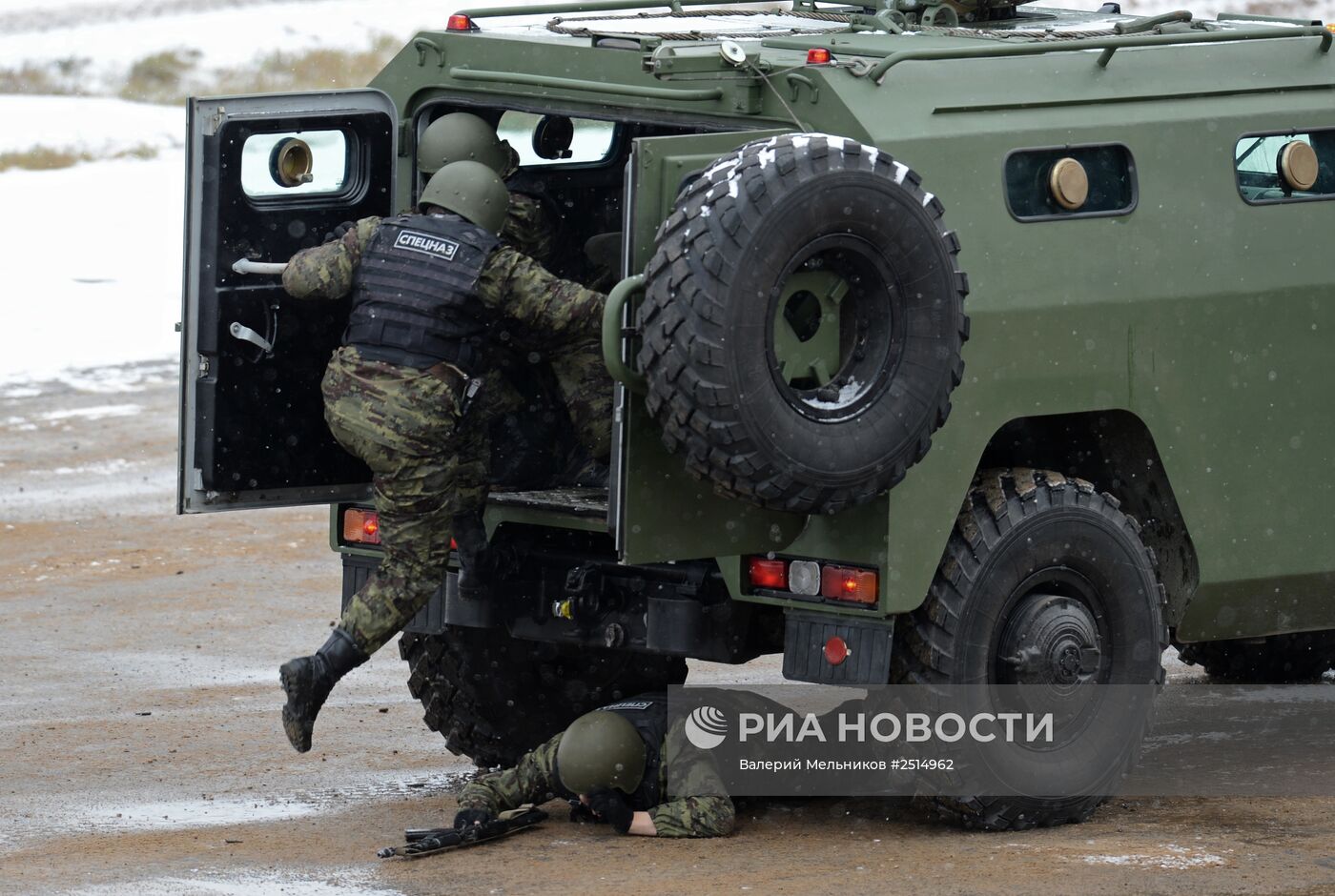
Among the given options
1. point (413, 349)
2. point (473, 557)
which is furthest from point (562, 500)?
point (413, 349)

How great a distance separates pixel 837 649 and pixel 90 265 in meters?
16.1

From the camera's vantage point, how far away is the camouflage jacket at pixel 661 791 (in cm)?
672

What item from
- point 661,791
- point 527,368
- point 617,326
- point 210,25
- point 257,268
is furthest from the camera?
point 210,25

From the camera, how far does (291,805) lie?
7.38 metres

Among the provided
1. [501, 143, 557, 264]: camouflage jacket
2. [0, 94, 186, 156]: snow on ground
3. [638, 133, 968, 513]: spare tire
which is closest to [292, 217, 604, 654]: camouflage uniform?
[638, 133, 968, 513]: spare tire

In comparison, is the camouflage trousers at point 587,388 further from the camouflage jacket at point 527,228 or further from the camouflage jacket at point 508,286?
the camouflage jacket at point 527,228

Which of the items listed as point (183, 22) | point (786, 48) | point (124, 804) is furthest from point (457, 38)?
point (183, 22)

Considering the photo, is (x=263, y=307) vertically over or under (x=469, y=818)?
over

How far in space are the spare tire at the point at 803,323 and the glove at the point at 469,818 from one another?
1285 millimetres

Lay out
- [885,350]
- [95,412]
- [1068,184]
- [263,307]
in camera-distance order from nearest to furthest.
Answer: [885,350], [1068,184], [263,307], [95,412]

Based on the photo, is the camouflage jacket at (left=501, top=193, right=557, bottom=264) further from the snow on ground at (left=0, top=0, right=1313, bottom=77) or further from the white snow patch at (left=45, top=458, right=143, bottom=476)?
the snow on ground at (left=0, top=0, right=1313, bottom=77)

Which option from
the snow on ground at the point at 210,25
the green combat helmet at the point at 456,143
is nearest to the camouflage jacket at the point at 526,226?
the green combat helmet at the point at 456,143

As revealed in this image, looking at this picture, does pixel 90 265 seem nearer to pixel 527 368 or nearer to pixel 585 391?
pixel 527 368

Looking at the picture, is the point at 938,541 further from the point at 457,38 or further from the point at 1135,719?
the point at 457,38
